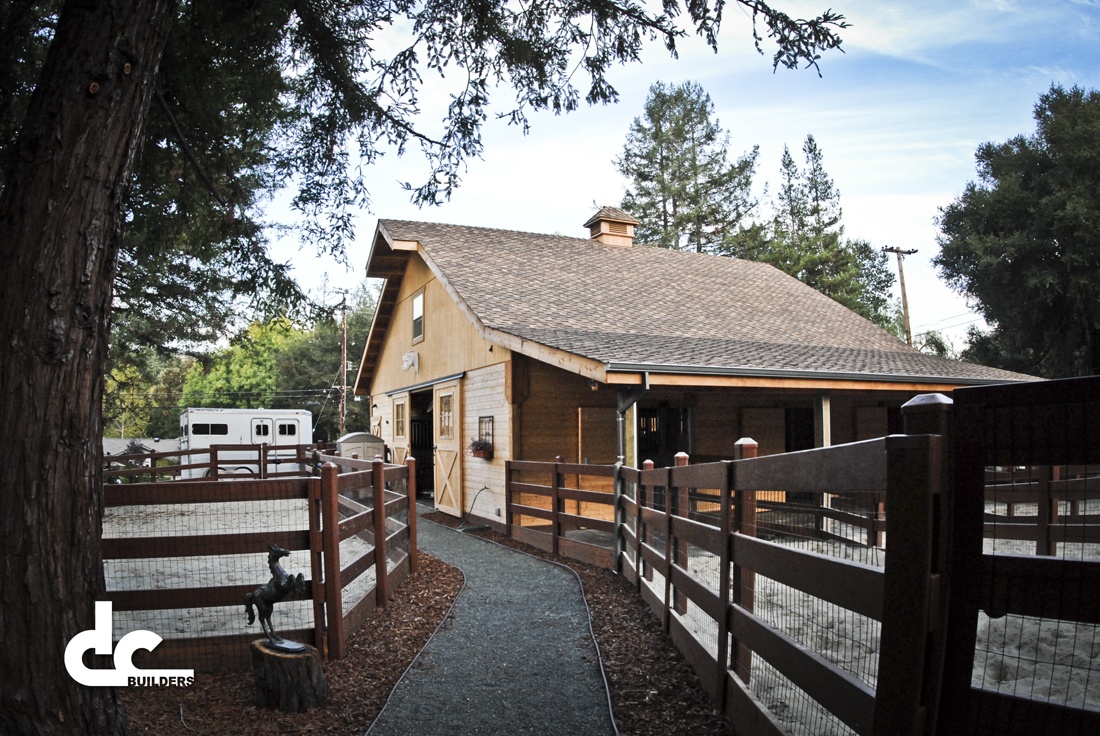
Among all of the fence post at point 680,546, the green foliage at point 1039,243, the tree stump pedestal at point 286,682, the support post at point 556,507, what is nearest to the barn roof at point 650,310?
the support post at point 556,507

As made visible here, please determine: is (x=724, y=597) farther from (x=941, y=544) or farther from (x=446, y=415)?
(x=446, y=415)

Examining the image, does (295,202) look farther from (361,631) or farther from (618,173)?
(618,173)

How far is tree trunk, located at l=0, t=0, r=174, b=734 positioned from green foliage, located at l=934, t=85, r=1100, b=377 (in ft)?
98.2

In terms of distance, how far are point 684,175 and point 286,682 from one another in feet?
120

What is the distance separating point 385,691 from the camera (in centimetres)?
470

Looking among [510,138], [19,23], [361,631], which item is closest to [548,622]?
[361,631]

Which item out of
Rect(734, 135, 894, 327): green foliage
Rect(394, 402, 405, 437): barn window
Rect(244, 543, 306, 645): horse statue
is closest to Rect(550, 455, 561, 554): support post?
Rect(244, 543, 306, 645): horse statue

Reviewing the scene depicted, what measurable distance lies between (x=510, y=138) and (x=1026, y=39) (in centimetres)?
1234

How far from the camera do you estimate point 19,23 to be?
237 inches

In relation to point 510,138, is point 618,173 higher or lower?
higher

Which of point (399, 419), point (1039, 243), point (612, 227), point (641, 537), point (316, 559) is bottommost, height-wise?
point (641, 537)

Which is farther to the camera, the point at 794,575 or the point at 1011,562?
the point at 794,575

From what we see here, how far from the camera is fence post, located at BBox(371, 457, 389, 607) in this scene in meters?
6.68
